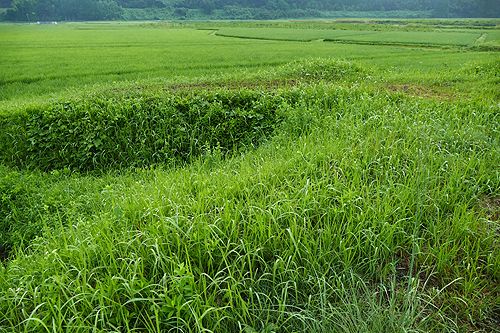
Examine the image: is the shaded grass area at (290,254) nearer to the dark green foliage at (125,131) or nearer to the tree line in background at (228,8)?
the dark green foliage at (125,131)

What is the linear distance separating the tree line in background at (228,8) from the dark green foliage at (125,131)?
60972mm

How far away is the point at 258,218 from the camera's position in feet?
10.8

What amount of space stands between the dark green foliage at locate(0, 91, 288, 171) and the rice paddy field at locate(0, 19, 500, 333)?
30 millimetres

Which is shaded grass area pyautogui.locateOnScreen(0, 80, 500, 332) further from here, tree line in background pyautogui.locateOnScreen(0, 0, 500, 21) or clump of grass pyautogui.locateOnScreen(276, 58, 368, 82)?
tree line in background pyautogui.locateOnScreen(0, 0, 500, 21)

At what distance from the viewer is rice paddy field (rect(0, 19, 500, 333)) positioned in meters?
2.70

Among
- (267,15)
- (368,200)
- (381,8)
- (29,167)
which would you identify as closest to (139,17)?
(267,15)

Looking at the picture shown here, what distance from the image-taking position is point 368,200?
11.7 feet

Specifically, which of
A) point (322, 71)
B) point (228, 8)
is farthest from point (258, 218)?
point (228, 8)

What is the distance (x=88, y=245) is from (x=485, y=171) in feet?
13.1

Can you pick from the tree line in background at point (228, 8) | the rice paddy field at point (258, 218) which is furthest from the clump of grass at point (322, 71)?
the tree line in background at point (228, 8)

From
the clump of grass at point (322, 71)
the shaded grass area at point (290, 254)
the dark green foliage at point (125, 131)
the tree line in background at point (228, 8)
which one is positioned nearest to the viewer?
the shaded grass area at point (290, 254)

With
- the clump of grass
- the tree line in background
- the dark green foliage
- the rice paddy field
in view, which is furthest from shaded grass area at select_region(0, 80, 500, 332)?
the tree line in background

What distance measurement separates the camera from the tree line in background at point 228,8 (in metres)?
61.3

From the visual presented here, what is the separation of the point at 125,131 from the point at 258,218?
15.9ft
